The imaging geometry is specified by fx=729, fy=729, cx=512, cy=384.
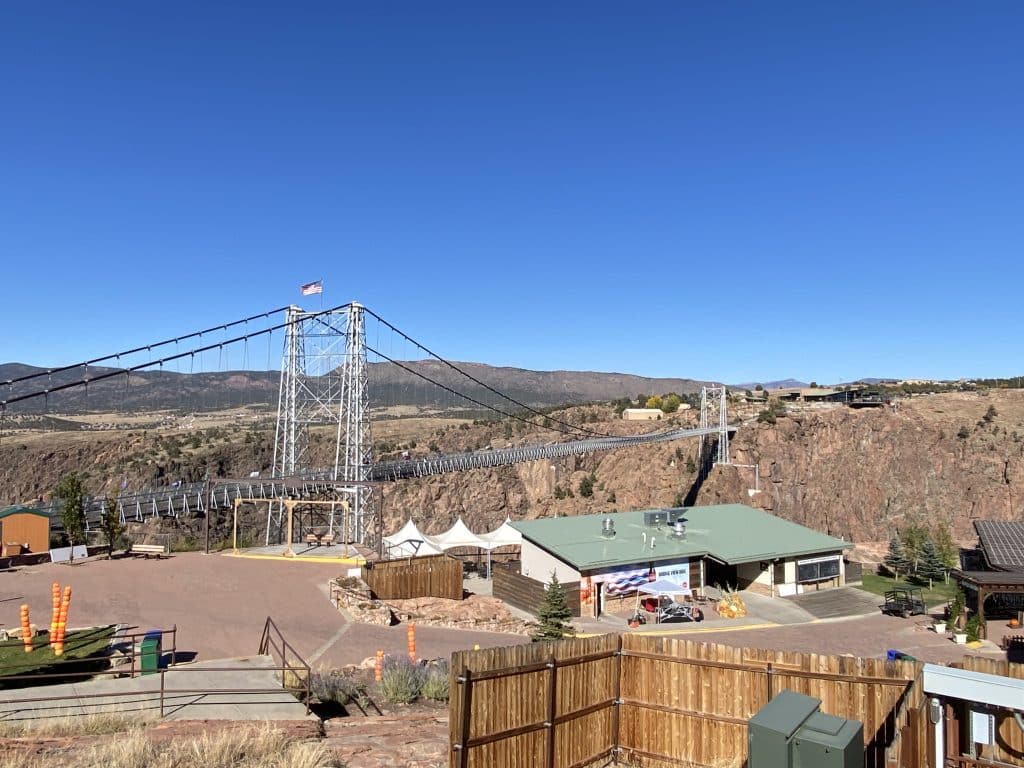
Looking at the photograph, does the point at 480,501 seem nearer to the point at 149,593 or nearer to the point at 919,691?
the point at 149,593

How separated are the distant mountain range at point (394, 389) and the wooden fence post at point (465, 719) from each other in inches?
4294

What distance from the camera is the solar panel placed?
2495 cm

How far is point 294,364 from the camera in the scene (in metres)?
31.0

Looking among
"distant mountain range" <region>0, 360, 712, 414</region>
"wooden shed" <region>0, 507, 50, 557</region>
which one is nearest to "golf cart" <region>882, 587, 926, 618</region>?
"wooden shed" <region>0, 507, 50, 557</region>

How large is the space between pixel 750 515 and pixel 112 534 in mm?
24309

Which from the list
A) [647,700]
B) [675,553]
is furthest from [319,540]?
[647,700]

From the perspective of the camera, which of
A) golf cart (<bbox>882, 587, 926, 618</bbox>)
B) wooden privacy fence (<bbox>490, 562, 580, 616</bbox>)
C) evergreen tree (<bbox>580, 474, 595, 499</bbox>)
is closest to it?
wooden privacy fence (<bbox>490, 562, 580, 616</bbox>)

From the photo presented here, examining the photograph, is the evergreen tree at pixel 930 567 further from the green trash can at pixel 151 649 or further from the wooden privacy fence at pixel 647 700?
the green trash can at pixel 151 649

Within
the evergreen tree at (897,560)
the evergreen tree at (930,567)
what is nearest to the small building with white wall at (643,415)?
the evergreen tree at (897,560)

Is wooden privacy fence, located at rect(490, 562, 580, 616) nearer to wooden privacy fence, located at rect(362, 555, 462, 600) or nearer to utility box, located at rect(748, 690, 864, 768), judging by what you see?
wooden privacy fence, located at rect(362, 555, 462, 600)

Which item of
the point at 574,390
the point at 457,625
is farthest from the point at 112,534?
the point at 574,390

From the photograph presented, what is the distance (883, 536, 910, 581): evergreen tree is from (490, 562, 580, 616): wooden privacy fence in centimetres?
1802

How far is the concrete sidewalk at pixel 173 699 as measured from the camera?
9.60m

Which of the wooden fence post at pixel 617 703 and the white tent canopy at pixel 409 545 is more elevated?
the wooden fence post at pixel 617 703
